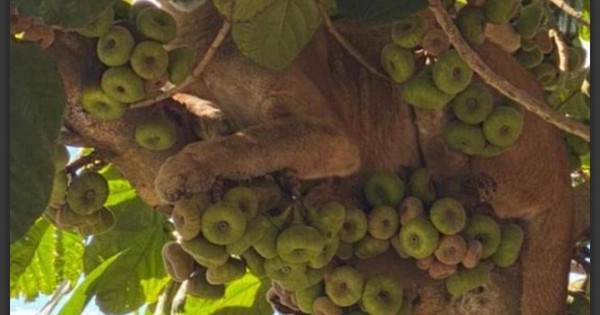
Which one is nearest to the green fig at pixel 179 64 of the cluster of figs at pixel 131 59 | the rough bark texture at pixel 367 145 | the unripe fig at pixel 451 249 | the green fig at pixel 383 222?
the cluster of figs at pixel 131 59

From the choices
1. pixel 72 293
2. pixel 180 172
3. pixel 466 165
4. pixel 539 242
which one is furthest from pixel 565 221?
pixel 72 293

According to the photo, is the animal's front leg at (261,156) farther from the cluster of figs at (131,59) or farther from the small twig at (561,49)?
the small twig at (561,49)

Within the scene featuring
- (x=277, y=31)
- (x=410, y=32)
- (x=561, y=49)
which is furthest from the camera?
(x=561, y=49)

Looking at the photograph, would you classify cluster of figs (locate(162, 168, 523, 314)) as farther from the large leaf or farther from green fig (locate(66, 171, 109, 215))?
the large leaf

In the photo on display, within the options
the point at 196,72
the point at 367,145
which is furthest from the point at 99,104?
the point at 367,145

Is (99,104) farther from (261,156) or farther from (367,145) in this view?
(367,145)

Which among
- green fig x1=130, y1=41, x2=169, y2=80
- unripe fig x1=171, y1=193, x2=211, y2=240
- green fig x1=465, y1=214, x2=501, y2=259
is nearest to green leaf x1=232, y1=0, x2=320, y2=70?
green fig x1=130, y1=41, x2=169, y2=80
